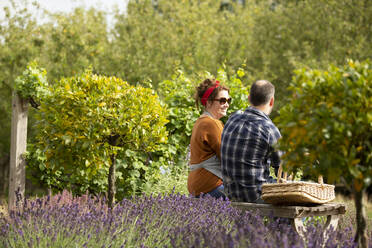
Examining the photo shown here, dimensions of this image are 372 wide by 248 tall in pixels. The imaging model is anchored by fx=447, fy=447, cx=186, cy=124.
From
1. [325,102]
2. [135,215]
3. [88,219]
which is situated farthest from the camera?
[135,215]

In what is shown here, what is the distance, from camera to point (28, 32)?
11.9 m

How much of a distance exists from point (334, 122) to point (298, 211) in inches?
53.7

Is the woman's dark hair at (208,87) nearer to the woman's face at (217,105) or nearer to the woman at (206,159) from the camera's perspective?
the woman's face at (217,105)

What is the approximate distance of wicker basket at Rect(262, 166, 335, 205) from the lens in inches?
134

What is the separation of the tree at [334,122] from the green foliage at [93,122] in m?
2.27

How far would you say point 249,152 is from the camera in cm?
397

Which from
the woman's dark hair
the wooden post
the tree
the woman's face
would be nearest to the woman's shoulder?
the woman's face

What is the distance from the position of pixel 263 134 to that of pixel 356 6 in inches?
404

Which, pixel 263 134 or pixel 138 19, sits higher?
pixel 138 19

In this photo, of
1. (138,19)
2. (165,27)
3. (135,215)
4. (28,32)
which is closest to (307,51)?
(165,27)

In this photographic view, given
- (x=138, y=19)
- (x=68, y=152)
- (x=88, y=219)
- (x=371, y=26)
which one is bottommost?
(x=88, y=219)

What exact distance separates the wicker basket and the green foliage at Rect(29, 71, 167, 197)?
5.19 feet

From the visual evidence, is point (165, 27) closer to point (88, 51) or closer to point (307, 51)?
point (88, 51)

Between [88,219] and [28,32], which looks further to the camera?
[28,32]
